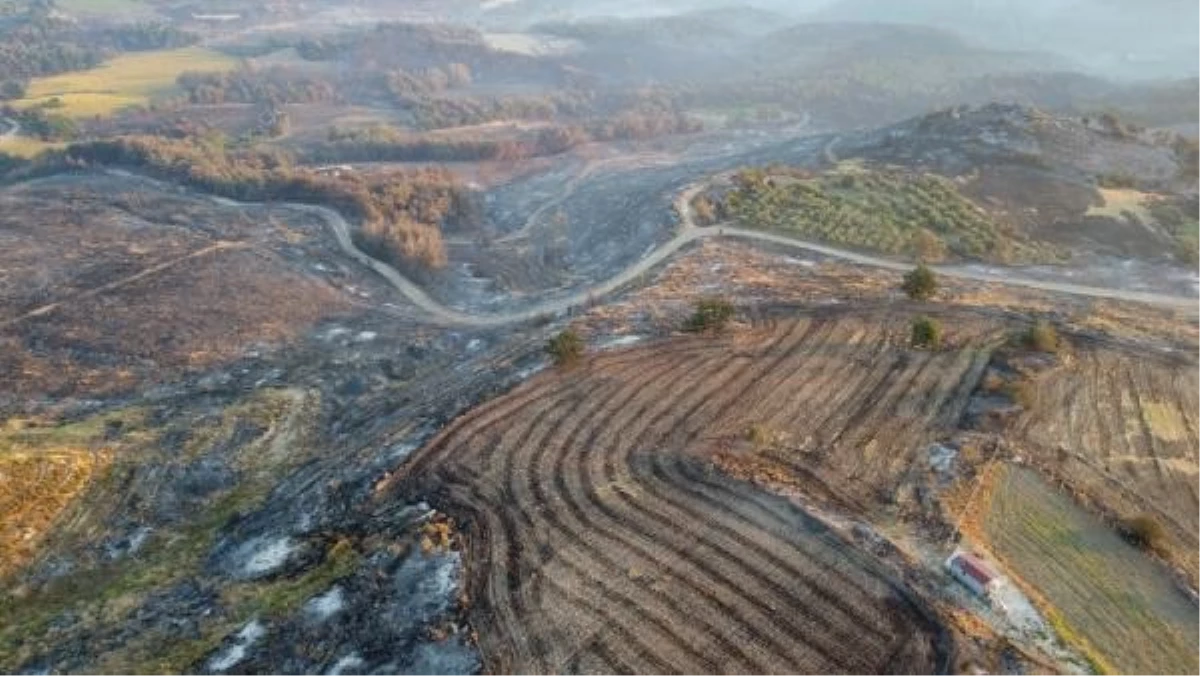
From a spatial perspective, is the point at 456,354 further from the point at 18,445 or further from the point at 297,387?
the point at 18,445

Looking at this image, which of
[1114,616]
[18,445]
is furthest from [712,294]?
[18,445]

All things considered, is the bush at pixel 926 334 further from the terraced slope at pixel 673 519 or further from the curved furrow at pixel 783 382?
the curved furrow at pixel 783 382

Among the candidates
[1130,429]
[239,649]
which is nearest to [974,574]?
[1130,429]

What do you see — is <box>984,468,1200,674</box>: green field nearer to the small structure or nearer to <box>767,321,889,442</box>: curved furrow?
the small structure

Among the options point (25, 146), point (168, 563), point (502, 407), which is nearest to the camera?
point (168, 563)

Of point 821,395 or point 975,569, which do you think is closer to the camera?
point 975,569

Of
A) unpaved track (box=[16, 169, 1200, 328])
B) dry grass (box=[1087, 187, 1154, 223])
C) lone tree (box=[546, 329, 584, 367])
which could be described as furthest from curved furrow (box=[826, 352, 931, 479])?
dry grass (box=[1087, 187, 1154, 223])

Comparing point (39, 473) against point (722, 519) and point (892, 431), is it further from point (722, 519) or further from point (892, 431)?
point (892, 431)
